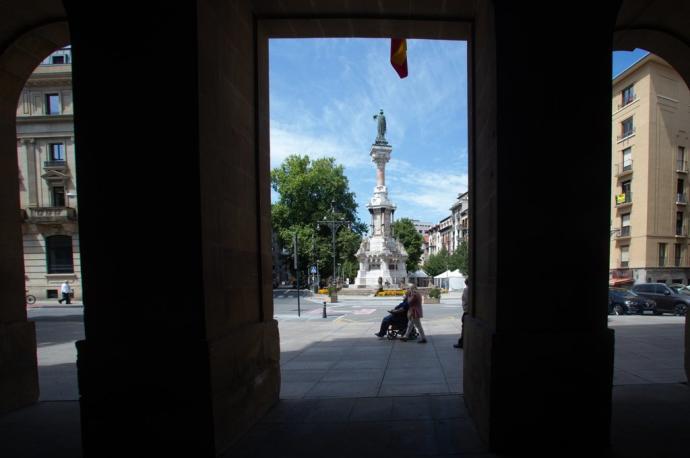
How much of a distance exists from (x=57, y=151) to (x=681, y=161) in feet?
172

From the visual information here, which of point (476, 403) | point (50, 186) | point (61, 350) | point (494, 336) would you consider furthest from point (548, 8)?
point (50, 186)

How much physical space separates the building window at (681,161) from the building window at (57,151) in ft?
169

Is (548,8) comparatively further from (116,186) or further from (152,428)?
(152,428)

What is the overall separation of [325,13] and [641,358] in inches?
342

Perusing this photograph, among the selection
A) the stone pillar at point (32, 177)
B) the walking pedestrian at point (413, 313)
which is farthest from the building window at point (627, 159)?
the stone pillar at point (32, 177)

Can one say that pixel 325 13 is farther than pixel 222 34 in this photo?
Yes

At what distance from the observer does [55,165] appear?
27703mm

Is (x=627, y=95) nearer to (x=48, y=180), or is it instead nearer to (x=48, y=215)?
(x=48, y=180)

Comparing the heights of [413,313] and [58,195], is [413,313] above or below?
below

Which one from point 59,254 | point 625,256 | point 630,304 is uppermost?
point 59,254

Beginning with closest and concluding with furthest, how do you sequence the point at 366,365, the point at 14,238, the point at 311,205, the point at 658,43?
the point at 14,238 → the point at 658,43 → the point at 366,365 → the point at 311,205

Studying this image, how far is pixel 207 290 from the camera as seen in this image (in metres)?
3.20

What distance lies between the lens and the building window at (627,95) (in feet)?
105

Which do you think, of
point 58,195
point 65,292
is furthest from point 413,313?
point 58,195
